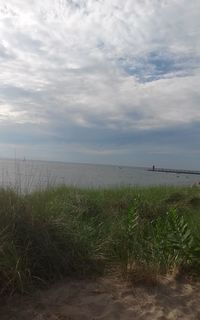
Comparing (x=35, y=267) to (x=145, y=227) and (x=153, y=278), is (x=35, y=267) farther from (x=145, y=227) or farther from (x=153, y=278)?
(x=145, y=227)

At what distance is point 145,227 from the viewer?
25.3 feet

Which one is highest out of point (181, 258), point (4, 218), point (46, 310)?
point (4, 218)

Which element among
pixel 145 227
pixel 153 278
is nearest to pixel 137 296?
pixel 153 278

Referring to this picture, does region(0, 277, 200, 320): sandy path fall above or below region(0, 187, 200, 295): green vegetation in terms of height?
below

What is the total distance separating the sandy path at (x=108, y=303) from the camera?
Answer: 410 cm

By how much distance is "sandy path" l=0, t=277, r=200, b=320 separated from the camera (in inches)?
161

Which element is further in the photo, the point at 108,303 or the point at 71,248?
the point at 71,248

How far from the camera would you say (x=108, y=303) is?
171 inches

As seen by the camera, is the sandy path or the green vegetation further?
the green vegetation

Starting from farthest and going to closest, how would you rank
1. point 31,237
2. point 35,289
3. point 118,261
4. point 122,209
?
1. point 122,209
2. point 118,261
3. point 31,237
4. point 35,289

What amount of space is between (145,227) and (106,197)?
11.8 ft

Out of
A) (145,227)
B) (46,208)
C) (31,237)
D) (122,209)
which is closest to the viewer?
(31,237)

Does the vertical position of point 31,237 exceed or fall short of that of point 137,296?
it exceeds it

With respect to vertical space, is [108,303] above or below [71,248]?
below
